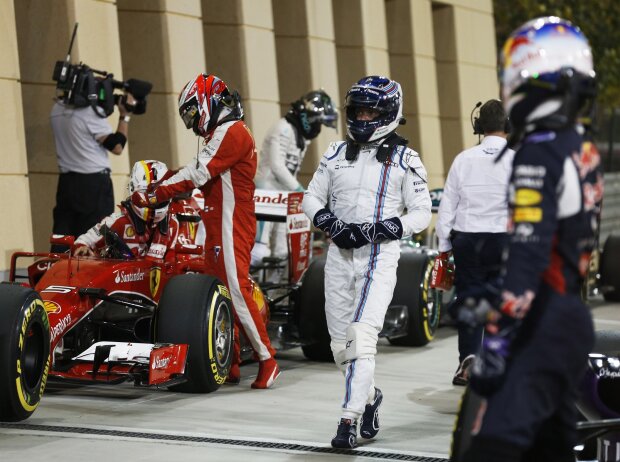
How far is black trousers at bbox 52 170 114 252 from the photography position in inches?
516

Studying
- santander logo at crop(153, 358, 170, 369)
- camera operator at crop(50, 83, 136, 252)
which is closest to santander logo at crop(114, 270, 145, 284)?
santander logo at crop(153, 358, 170, 369)

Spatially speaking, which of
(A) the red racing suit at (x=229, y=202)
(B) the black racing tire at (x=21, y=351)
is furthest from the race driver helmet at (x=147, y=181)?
(B) the black racing tire at (x=21, y=351)

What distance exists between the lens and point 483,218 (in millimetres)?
9234

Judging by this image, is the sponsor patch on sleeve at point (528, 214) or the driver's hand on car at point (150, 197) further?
the driver's hand on car at point (150, 197)

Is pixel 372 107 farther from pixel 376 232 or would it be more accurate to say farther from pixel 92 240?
pixel 92 240

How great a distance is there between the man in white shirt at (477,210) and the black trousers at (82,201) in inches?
179

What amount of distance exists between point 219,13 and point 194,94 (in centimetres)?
863

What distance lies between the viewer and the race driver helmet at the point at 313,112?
14.1 m

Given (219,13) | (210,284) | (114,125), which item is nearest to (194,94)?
(210,284)

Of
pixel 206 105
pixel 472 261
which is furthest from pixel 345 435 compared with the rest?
pixel 206 105

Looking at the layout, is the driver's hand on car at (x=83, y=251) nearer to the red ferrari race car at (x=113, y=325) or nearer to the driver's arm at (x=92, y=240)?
the driver's arm at (x=92, y=240)

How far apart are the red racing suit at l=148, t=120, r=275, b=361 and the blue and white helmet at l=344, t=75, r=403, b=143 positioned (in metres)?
1.72

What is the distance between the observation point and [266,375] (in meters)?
9.99

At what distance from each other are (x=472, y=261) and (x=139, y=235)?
2573 mm
